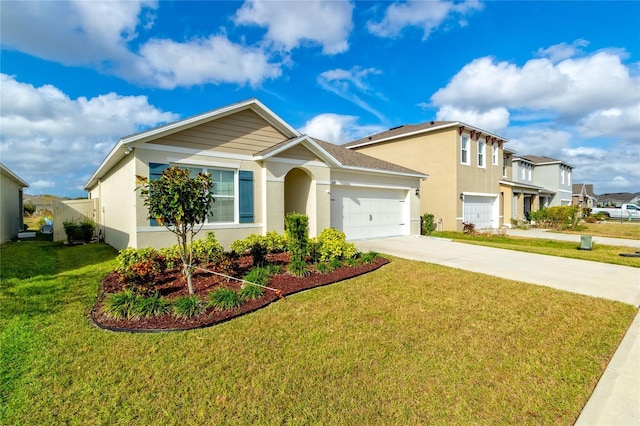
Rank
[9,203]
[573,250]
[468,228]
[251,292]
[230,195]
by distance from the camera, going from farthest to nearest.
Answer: [468,228] → [9,203] → [573,250] → [230,195] → [251,292]

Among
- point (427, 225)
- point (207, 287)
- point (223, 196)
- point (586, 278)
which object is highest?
point (223, 196)

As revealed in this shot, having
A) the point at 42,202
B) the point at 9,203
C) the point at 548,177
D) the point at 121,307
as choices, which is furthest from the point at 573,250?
the point at 42,202

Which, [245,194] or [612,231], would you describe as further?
[612,231]

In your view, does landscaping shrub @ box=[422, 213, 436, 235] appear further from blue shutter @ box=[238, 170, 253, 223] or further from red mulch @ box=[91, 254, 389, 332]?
blue shutter @ box=[238, 170, 253, 223]

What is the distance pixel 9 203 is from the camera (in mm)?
15883

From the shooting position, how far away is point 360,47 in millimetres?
14938

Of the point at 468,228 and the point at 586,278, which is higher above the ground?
the point at 468,228

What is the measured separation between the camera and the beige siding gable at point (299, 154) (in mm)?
10680

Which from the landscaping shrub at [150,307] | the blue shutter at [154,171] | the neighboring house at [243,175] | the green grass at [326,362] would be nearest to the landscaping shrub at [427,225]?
the neighboring house at [243,175]

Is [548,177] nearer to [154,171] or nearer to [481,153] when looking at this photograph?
[481,153]

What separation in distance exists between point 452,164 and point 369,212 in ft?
24.9

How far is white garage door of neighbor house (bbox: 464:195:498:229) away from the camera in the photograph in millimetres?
19875

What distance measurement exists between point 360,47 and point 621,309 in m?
14.1

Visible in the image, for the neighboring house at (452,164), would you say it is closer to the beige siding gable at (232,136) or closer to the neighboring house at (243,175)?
the neighboring house at (243,175)
